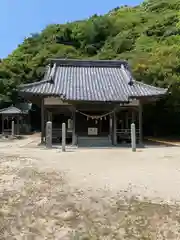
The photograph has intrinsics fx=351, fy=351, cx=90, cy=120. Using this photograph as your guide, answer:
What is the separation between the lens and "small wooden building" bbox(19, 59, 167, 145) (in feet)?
58.5

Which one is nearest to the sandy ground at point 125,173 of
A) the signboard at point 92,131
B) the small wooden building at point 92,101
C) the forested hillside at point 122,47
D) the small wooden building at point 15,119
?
Answer: the small wooden building at point 92,101

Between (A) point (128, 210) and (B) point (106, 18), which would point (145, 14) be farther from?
(A) point (128, 210)

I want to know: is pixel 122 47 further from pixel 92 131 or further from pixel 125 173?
→ pixel 125 173

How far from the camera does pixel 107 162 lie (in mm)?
10328

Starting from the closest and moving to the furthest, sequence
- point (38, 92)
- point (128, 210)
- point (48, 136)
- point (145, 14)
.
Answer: point (128, 210) → point (48, 136) → point (38, 92) → point (145, 14)

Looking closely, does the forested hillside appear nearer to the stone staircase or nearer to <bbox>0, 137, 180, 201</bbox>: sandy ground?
the stone staircase

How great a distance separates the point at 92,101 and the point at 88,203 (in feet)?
38.7

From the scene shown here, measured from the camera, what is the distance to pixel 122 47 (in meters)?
46.1

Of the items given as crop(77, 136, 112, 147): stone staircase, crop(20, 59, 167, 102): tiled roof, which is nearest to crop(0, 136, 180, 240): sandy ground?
crop(20, 59, 167, 102): tiled roof

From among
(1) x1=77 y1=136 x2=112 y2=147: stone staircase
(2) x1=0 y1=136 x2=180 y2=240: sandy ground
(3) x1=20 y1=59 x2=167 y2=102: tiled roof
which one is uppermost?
(3) x1=20 y1=59 x2=167 y2=102: tiled roof

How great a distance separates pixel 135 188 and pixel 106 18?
55.0 m

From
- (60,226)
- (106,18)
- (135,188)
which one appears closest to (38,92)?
(135,188)

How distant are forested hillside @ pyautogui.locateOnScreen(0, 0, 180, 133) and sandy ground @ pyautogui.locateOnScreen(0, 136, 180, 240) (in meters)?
15.2

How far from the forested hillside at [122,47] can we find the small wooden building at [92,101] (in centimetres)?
396
